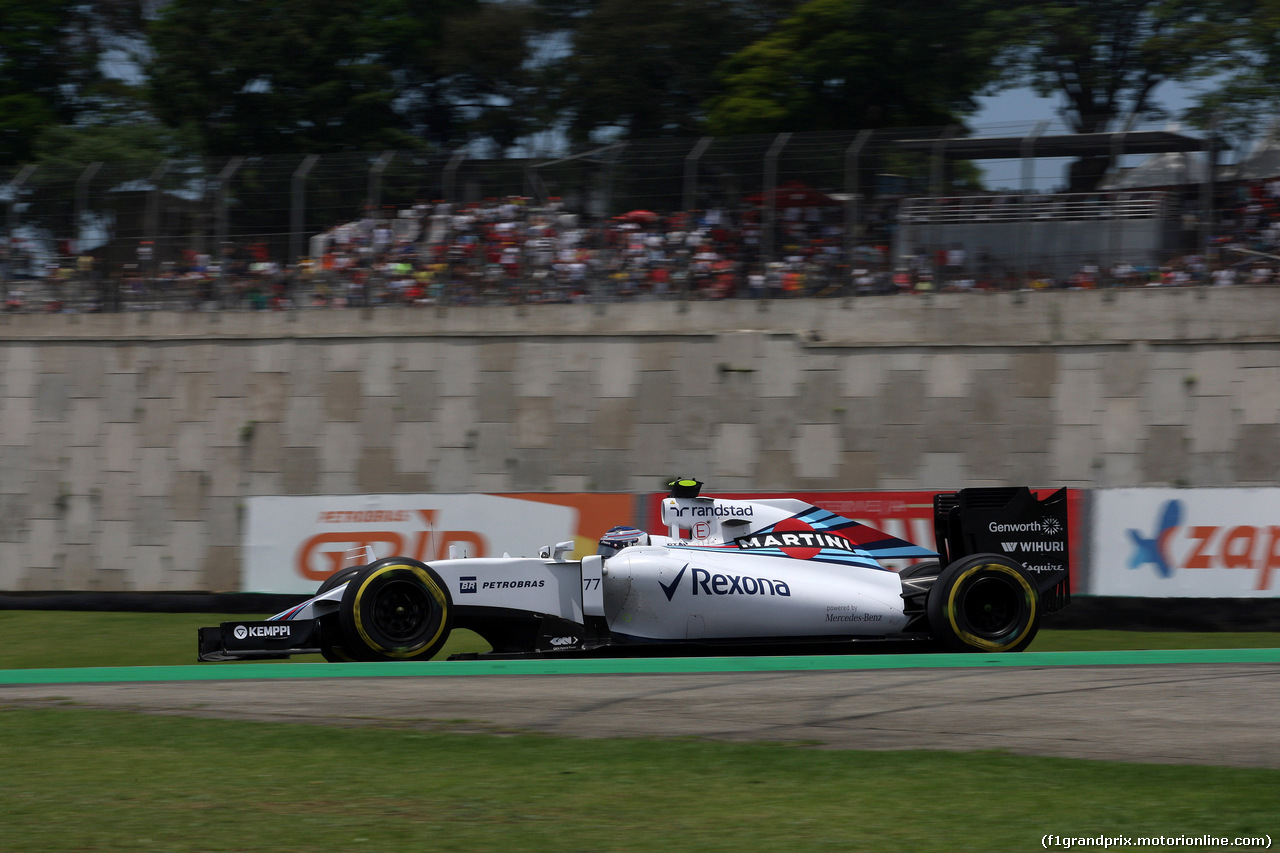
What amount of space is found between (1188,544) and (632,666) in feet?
21.9

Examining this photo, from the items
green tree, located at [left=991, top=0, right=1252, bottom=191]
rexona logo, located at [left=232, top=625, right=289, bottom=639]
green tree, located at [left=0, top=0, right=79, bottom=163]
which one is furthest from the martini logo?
green tree, located at [left=0, top=0, right=79, bottom=163]

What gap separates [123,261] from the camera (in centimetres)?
1969

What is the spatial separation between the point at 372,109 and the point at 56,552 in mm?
17794

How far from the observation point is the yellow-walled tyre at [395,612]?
9438mm

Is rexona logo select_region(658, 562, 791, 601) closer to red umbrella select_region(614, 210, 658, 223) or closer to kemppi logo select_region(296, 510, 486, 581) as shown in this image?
kemppi logo select_region(296, 510, 486, 581)

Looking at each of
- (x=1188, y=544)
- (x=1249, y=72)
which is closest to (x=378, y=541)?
(x=1188, y=544)

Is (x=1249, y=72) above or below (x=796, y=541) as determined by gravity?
above

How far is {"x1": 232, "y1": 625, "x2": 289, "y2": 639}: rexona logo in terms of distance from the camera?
30.3 feet

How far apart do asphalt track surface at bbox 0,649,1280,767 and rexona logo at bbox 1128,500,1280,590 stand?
2.97 m

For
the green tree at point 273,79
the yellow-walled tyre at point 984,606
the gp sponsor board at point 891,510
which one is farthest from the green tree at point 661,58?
the yellow-walled tyre at point 984,606

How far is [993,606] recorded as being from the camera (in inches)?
396

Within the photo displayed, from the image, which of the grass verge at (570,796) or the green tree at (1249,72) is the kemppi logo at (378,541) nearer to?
the grass verge at (570,796)

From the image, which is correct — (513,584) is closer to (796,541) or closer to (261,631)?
(261,631)

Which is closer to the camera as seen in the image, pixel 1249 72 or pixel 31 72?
pixel 1249 72
